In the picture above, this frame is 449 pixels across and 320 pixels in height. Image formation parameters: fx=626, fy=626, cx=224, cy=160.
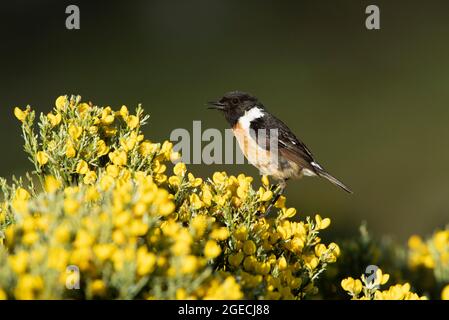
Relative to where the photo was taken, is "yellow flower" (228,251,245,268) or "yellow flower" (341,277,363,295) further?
"yellow flower" (341,277,363,295)

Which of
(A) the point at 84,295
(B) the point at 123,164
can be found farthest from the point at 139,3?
(A) the point at 84,295

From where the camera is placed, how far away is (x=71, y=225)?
7.19 feet

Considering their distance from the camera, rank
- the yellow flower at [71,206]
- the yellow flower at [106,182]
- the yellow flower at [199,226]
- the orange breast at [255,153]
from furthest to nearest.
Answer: the orange breast at [255,153] → the yellow flower at [106,182] → the yellow flower at [199,226] → the yellow flower at [71,206]

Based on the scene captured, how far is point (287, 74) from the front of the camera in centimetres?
1458

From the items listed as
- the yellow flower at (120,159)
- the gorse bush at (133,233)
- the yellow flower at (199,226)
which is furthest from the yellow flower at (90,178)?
the yellow flower at (199,226)

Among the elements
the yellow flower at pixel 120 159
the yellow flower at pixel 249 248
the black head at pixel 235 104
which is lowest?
the yellow flower at pixel 249 248

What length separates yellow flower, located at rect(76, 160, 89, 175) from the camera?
303 centimetres

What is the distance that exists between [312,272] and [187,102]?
34.1 ft

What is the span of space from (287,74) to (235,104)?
9.11 metres

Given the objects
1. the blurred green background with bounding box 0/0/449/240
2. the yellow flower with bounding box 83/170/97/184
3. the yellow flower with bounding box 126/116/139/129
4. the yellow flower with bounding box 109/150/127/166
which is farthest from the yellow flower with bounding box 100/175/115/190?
the blurred green background with bounding box 0/0/449/240

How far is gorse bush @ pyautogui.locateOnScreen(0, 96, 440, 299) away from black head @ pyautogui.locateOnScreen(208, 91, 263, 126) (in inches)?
87.9

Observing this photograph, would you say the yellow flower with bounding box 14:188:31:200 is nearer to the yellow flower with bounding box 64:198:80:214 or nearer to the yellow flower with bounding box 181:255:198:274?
the yellow flower with bounding box 64:198:80:214

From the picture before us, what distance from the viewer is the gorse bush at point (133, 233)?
2.09 m

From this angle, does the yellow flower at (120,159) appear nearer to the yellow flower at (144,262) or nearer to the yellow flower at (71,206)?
the yellow flower at (71,206)
